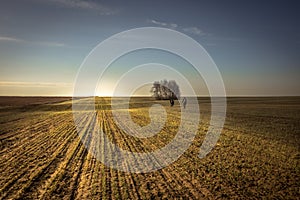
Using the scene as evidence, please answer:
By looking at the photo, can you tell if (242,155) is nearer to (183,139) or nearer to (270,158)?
(270,158)

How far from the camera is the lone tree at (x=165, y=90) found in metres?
63.5

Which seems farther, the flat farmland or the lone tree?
the lone tree

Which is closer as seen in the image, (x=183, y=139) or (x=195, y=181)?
(x=195, y=181)

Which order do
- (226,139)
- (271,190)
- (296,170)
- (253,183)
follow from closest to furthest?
1. (271,190)
2. (253,183)
3. (296,170)
4. (226,139)

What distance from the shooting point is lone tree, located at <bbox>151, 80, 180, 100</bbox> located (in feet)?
208

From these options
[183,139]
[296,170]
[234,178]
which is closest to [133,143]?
[183,139]

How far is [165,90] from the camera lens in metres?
64.9

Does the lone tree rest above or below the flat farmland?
above

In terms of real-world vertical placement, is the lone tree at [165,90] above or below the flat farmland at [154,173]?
above

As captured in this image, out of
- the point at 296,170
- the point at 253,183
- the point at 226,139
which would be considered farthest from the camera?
the point at 226,139

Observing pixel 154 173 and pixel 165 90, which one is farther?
pixel 165 90

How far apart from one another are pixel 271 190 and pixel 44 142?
12948 mm

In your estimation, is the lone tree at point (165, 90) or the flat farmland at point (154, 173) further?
the lone tree at point (165, 90)

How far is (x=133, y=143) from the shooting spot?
15492mm
